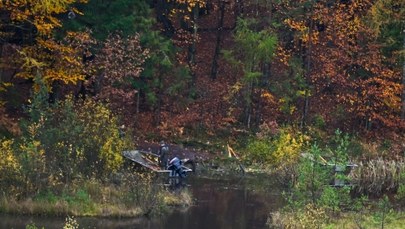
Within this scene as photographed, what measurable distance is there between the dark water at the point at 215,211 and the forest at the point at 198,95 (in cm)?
65

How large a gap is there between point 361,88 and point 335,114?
211 cm

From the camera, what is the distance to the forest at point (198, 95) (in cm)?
2270

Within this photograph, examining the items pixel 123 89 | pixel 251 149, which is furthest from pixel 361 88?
pixel 123 89

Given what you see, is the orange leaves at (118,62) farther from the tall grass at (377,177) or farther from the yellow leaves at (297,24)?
the tall grass at (377,177)

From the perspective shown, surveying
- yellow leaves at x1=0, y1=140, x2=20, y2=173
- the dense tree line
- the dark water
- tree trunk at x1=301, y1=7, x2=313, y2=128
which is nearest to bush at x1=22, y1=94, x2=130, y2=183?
yellow leaves at x1=0, y1=140, x2=20, y2=173

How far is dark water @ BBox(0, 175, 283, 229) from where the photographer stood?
20969mm

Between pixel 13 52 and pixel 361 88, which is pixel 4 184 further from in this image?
pixel 361 88

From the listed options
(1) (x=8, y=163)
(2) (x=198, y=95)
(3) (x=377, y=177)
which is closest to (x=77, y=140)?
(1) (x=8, y=163)

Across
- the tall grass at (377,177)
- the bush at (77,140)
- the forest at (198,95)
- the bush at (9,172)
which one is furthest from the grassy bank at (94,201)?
the tall grass at (377,177)

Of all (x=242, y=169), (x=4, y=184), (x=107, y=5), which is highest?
(x=107, y=5)

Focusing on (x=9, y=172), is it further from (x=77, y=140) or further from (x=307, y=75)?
(x=307, y=75)

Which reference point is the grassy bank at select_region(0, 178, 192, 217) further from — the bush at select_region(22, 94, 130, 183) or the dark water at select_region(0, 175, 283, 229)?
the bush at select_region(22, 94, 130, 183)

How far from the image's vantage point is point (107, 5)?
3553 centimetres

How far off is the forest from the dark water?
25.6 inches
